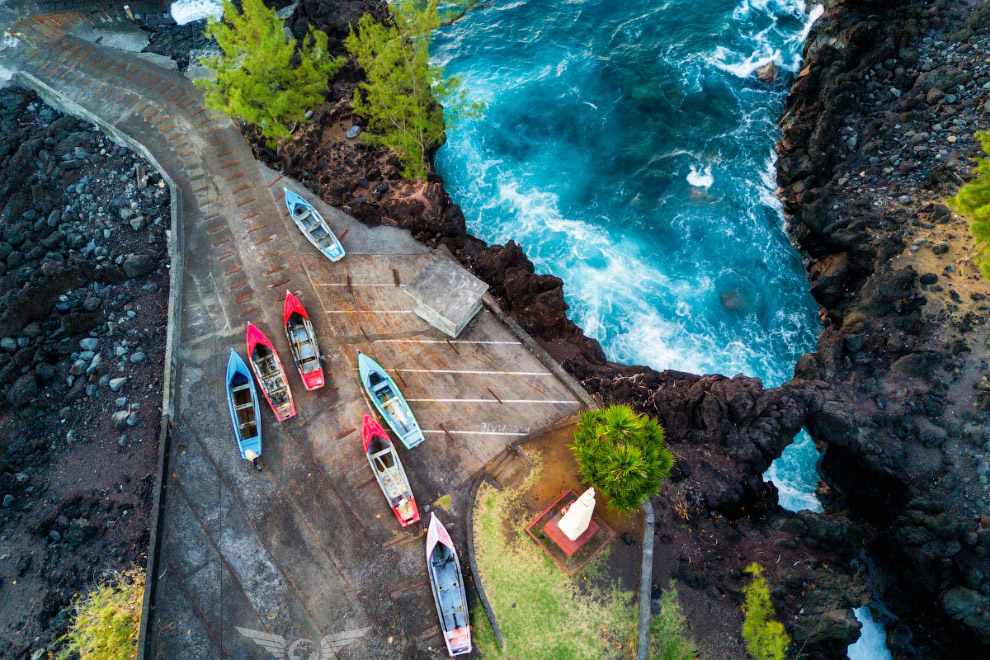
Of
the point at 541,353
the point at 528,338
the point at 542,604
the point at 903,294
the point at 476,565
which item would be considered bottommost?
the point at 542,604

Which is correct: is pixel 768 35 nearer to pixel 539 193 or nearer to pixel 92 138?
pixel 539 193

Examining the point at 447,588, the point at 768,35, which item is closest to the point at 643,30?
the point at 768,35

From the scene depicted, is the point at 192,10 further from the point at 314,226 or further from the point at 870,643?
the point at 870,643

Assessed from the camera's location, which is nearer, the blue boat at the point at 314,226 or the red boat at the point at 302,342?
the red boat at the point at 302,342

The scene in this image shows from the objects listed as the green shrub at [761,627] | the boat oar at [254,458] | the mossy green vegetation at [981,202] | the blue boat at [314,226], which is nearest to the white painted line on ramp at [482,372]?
the boat oar at [254,458]

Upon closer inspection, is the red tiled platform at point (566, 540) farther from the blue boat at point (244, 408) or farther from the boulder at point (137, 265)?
the boulder at point (137, 265)

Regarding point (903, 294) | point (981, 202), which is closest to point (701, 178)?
point (903, 294)

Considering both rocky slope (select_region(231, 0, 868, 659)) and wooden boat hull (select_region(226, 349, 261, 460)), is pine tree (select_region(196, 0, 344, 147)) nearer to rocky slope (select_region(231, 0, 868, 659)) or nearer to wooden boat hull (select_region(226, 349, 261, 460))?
rocky slope (select_region(231, 0, 868, 659))

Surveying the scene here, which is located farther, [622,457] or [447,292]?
[447,292]
